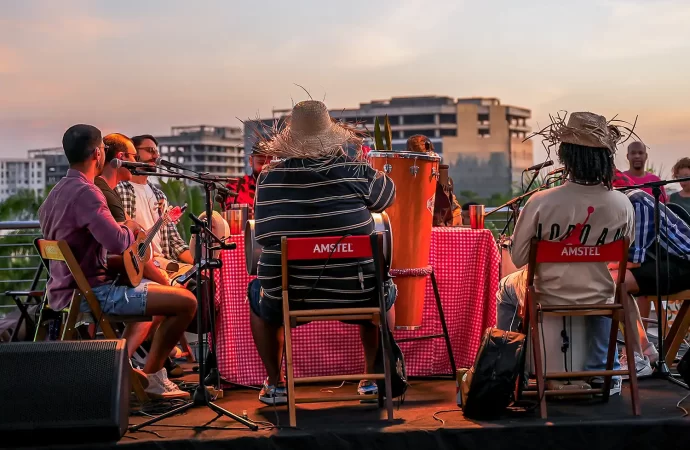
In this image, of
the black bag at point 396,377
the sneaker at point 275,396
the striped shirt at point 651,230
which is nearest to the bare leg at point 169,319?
the sneaker at point 275,396

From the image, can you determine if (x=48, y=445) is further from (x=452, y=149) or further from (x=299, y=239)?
(x=452, y=149)

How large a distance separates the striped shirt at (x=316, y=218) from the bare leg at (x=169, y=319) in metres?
0.55

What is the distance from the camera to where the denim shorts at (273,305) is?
410cm

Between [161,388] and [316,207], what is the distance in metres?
1.32

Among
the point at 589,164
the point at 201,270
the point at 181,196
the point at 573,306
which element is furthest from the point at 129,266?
the point at 181,196

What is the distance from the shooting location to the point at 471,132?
69.4m

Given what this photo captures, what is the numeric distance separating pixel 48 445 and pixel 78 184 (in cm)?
128

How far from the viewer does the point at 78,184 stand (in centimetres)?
420

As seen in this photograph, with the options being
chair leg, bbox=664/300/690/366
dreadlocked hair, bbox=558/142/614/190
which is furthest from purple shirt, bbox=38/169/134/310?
chair leg, bbox=664/300/690/366

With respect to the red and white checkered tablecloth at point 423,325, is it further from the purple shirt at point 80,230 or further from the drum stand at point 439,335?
the purple shirt at point 80,230

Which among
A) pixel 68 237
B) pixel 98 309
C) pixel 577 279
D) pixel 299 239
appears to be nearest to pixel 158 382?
pixel 98 309

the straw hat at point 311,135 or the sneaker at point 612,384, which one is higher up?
the straw hat at point 311,135

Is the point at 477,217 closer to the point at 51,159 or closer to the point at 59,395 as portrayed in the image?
the point at 59,395

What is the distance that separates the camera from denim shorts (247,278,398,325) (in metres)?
4.10
